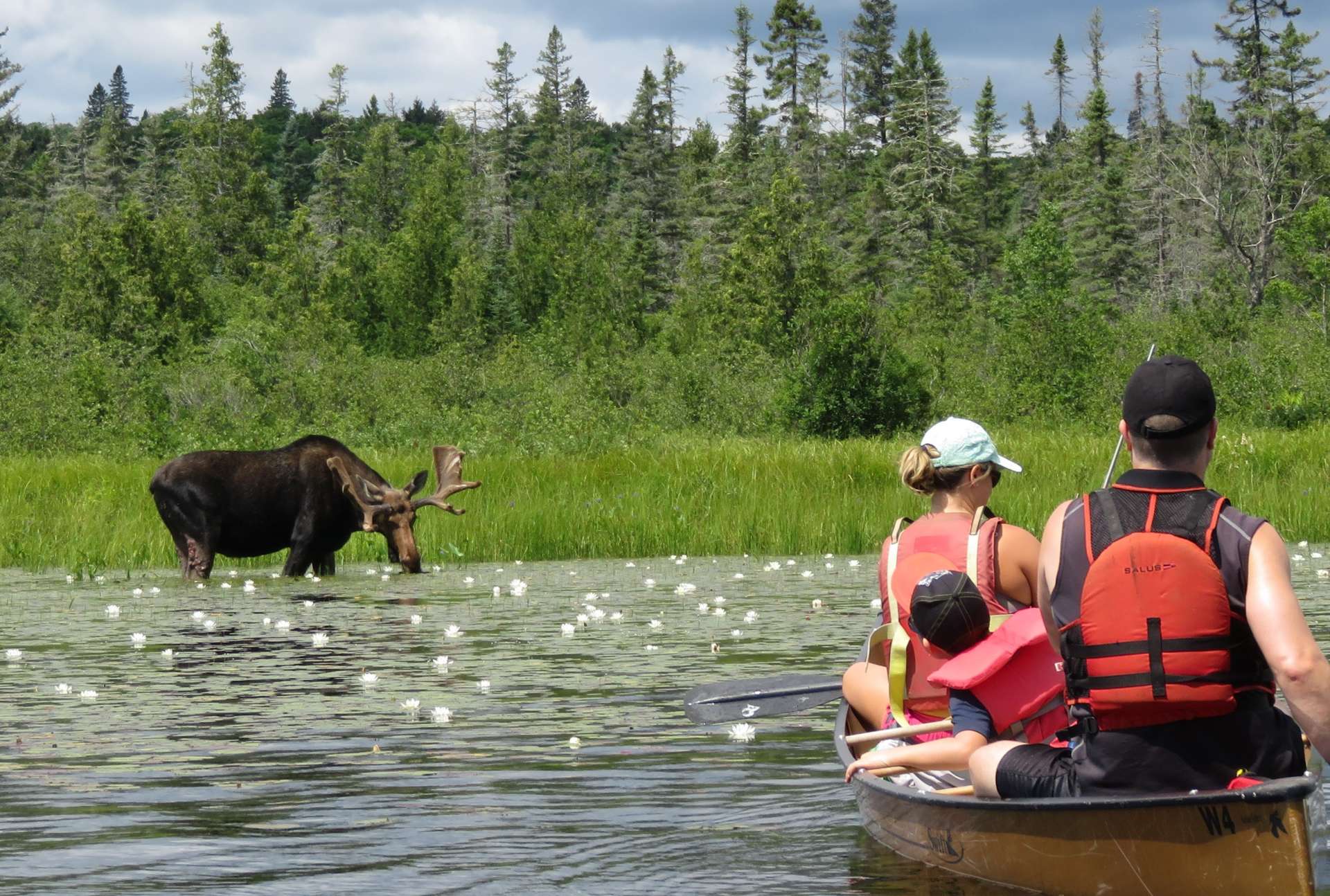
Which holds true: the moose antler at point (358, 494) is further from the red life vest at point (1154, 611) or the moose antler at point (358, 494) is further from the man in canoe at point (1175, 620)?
the red life vest at point (1154, 611)

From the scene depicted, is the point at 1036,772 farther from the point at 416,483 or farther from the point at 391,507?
the point at 416,483

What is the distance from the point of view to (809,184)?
9206 cm

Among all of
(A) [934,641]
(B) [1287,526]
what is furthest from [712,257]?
(A) [934,641]

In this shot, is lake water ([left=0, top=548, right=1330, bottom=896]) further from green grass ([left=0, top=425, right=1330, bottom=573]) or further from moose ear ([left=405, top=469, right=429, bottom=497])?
green grass ([left=0, top=425, right=1330, bottom=573])

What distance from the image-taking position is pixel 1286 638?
4.81 m

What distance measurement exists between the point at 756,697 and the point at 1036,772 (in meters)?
3.29

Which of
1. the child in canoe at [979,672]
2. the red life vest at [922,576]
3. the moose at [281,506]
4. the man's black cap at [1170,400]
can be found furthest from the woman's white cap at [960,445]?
the moose at [281,506]

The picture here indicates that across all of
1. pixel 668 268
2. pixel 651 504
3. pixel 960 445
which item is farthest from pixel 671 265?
pixel 960 445

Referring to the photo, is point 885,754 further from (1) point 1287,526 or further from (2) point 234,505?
(1) point 1287,526

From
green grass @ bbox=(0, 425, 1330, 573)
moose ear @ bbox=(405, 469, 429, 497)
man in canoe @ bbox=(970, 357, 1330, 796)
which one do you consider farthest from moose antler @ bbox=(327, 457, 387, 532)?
man in canoe @ bbox=(970, 357, 1330, 796)

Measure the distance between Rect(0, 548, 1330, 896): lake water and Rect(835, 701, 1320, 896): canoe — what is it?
0.82 ft

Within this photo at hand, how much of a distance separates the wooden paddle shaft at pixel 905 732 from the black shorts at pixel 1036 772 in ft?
2.60

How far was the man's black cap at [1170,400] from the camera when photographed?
16.5 ft

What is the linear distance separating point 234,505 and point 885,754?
13015mm
